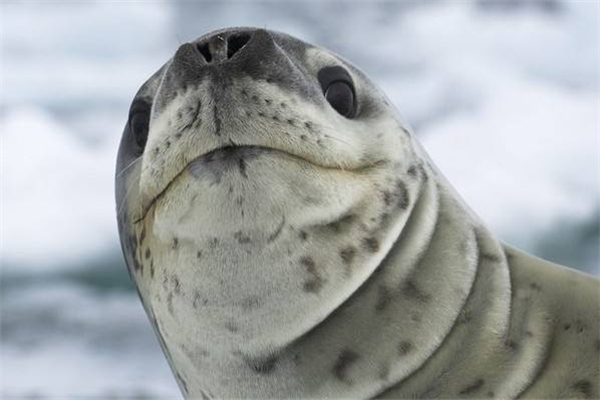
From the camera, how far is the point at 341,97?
1724 mm

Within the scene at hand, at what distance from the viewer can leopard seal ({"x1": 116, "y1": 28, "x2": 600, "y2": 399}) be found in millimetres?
1489

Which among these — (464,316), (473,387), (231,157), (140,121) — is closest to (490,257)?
(464,316)

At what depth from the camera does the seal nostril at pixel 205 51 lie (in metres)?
1.52

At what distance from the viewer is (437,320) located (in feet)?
5.48

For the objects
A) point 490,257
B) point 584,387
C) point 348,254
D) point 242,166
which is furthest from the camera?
point 490,257

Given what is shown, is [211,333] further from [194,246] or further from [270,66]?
[270,66]

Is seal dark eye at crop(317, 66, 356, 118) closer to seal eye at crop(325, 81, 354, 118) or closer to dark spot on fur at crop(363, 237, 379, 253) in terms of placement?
seal eye at crop(325, 81, 354, 118)

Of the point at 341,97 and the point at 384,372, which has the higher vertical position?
the point at 341,97

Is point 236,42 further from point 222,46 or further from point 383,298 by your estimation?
point 383,298

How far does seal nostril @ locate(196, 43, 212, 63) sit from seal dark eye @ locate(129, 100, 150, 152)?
325 mm

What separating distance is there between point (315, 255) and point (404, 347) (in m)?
0.27

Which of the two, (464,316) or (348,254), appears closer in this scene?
(348,254)

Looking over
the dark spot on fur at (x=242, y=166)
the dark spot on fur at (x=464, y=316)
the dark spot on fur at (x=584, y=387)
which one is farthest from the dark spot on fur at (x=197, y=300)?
the dark spot on fur at (x=584, y=387)

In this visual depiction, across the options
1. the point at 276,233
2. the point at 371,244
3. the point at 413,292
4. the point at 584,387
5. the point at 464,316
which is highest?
the point at 276,233
